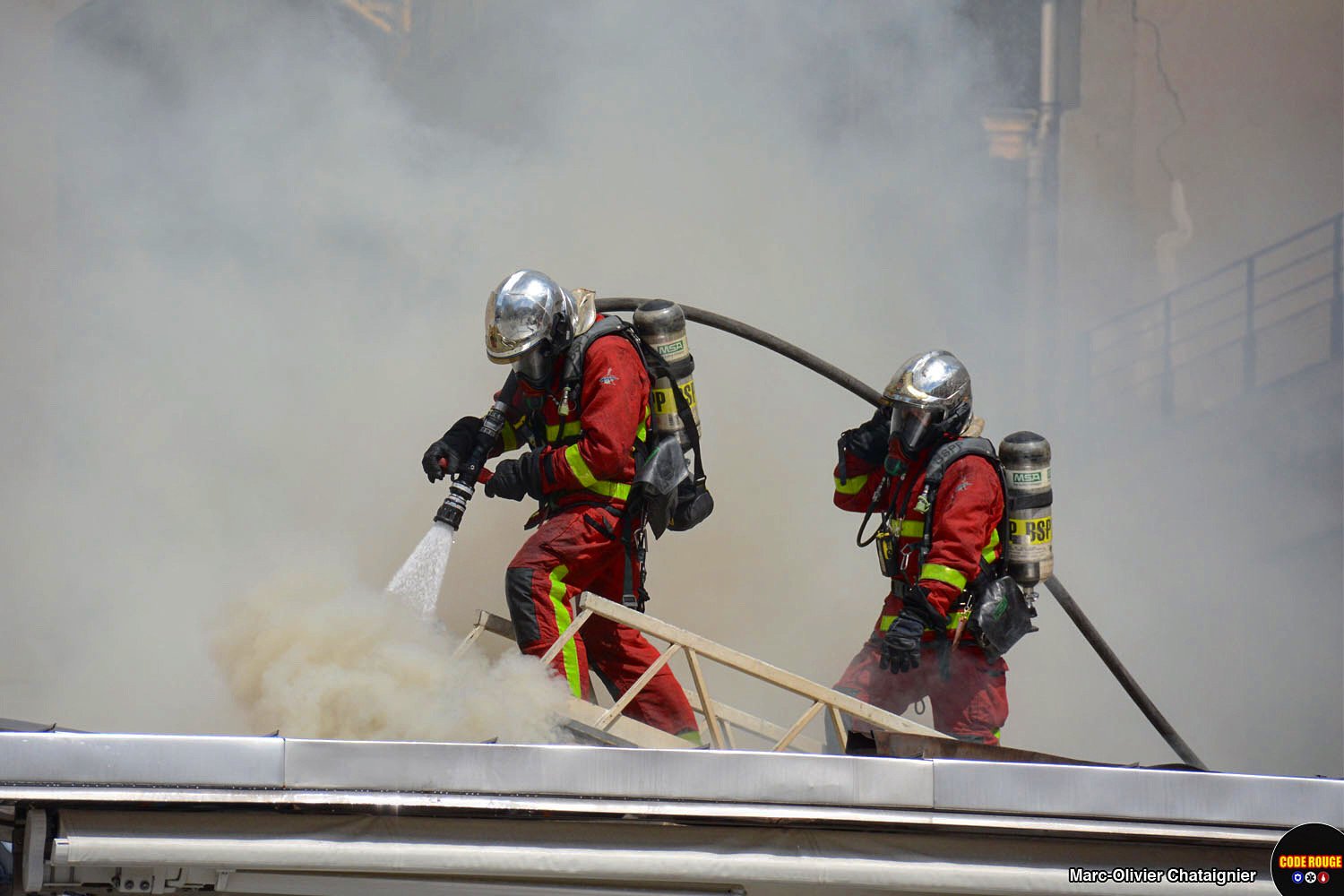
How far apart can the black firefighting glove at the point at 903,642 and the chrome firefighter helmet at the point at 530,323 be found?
4.06ft

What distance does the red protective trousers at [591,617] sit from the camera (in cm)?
437

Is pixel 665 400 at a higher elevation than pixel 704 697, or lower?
higher

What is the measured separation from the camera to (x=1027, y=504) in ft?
15.3

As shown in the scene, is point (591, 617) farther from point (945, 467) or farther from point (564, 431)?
point (945, 467)

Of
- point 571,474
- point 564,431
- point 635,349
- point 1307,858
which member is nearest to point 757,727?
point 571,474

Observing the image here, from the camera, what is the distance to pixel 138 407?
290 inches

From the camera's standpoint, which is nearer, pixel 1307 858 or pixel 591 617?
pixel 1307 858

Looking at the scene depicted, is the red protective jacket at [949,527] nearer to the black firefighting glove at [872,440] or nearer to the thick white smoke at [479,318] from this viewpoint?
the black firefighting glove at [872,440]

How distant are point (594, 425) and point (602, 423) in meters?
0.02

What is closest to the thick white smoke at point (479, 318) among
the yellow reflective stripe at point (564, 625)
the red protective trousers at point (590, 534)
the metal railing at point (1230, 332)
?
the metal railing at point (1230, 332)

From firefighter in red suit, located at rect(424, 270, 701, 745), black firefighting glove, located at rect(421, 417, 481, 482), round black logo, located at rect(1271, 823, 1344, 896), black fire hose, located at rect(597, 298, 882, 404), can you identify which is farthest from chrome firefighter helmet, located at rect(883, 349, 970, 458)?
round black logo, located at rect(1271, 823, 1344, 896)

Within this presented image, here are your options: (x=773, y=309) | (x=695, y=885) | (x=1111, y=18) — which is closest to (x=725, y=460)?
(x=773, y=309)

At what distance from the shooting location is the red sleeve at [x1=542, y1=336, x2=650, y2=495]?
4395 millimetres

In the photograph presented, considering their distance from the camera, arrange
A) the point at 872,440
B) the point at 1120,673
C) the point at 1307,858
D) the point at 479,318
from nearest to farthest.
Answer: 1. the point at 1307,858
2. the point at 872,440
3. the point at 1120,673
4. the point at 479,318
